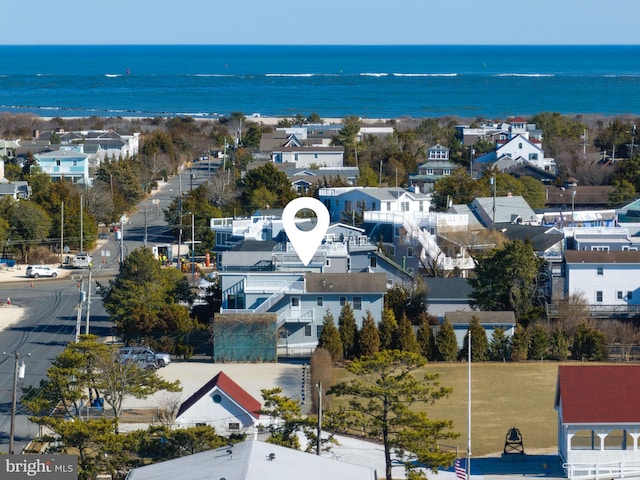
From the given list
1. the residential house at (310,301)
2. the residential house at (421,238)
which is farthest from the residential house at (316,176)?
the residential house at (310,301)

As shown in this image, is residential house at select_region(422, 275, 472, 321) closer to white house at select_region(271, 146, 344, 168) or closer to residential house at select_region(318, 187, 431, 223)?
residential house at select_region(318, 187, 431, 223)

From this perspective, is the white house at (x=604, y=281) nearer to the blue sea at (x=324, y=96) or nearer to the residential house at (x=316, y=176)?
the residential house at (x=316, y=176)

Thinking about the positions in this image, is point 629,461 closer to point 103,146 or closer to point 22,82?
point 103,146

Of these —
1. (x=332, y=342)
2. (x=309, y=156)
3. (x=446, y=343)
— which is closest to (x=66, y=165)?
(x=309, y=156)

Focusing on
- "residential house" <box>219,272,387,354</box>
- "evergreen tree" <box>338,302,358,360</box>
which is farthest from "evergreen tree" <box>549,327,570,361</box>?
"evergreen tree" <box>338,302,358,360</box>

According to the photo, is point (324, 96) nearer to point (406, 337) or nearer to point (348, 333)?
point (348, 333)

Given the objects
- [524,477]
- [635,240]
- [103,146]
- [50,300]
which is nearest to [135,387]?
[524,477]
